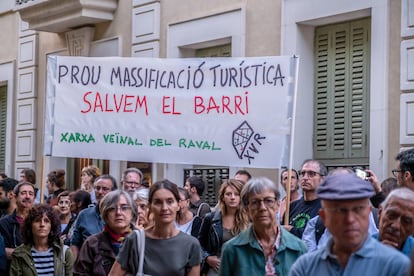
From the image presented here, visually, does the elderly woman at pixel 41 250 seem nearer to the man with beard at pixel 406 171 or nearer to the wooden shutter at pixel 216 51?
the man with beard at pixel 406 171

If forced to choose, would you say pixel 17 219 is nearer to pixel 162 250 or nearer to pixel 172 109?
pixel 172 109

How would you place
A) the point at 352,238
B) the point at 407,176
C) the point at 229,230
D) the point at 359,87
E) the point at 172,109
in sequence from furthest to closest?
the point at 359,87 < the point at 172,109 < the point at 229,230 < the point at 407,176 < the point at 352,238

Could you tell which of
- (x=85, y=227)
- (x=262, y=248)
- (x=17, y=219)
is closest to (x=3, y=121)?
(x=17, y=219)

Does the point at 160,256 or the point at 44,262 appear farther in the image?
the point at 44,262

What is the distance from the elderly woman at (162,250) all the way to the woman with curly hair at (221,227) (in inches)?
48.9

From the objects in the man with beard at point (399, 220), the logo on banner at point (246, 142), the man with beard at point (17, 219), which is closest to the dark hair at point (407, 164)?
the man with beard at point (399, 220)

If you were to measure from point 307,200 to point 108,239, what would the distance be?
2020 mm

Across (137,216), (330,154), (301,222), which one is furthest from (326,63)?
(137,216)

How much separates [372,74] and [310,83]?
145cm

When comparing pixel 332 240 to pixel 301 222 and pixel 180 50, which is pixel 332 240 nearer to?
pixel 301 222

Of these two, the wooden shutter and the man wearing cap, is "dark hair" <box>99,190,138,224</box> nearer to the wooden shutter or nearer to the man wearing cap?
the man wearing cap

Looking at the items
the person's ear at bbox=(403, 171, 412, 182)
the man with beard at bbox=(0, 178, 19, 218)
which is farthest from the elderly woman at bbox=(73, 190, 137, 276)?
the man with beard at bbox=(0, 178, 19, 218)

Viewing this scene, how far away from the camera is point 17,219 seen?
9.89 meters

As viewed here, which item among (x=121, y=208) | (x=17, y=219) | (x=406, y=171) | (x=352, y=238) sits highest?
(x=406, y=171)
